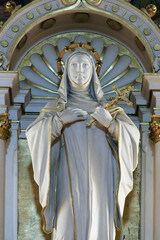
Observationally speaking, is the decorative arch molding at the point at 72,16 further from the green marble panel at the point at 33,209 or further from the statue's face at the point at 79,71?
the green marble panel at the point at 33,209

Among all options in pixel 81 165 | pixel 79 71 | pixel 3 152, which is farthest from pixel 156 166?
pixel 3 152

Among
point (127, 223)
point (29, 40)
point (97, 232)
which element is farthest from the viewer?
point (29, 40)

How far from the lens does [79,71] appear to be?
8500 millimetres

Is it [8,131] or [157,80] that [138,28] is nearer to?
[157,80]

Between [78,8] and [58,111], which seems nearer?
[58,111]

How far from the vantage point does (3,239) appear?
27.3 feet

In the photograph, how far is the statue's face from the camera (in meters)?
8.51

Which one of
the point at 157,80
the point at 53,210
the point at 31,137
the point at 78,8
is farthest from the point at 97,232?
→ the point at 78,8

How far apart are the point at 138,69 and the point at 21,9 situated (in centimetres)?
113

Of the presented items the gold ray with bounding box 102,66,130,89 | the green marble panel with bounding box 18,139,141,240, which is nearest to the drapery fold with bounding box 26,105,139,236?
the green marble panel with bounding box 18,139,141,240

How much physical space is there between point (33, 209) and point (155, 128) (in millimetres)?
1171

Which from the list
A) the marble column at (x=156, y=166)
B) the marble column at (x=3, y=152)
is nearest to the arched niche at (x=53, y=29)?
the marble column at (x=3, y=152)

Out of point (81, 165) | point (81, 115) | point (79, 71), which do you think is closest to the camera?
point (81, 165)

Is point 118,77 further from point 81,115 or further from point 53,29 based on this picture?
point 81,115
